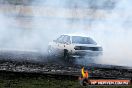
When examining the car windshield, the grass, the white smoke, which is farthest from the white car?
the grass

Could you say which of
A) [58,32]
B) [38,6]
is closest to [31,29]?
[58,32]

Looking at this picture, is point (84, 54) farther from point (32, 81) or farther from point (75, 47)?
point (32, 81)

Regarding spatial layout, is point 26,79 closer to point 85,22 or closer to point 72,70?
point 72,70

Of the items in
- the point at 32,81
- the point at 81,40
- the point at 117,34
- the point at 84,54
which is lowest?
the point at 32,81

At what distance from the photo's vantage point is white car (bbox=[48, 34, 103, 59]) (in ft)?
55.4

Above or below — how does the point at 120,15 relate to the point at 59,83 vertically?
above

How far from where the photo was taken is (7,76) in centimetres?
1079

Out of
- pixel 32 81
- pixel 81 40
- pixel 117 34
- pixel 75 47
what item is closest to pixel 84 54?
pixel 75 47

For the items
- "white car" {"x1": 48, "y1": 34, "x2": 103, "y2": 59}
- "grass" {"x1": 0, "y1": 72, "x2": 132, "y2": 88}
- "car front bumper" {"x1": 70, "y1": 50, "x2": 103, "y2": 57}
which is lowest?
"grass" {"x1": 0, "y1": 72, "x2": 132, "y2": 88}

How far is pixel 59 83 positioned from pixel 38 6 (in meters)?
10.8

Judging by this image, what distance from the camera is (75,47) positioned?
1702cm

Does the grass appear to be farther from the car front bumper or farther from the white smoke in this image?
the white smoke

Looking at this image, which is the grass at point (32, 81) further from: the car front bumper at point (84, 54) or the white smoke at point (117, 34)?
the white smoke at point (117, 34)

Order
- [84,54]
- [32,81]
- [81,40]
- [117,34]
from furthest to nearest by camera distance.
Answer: [117,34] < [81,40] < [84,54] < [32,81]
